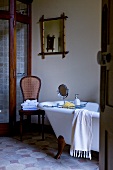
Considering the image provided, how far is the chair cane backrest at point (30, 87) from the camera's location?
4492 mm

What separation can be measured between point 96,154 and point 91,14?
2340 millimetres

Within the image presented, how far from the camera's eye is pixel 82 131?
9.95ft

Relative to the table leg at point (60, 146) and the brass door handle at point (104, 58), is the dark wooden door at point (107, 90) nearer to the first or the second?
the brass door handle at point (104, 58)

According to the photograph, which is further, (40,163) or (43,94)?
(43,94)

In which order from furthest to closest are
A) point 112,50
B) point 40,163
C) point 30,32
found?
point 30,32, point 40,163, point 112,50

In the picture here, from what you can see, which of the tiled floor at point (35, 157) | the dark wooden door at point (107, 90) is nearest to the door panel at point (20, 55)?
the tiled floor at point (35, 157)

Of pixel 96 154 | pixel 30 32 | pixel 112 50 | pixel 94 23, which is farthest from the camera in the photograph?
pixel 30 32

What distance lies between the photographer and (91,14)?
4.25m

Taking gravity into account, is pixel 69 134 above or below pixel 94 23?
below

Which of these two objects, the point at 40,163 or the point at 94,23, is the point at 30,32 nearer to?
the point at 94,23

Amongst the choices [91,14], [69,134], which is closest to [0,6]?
[91,14]

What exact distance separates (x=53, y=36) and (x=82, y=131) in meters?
Answer: 2.21

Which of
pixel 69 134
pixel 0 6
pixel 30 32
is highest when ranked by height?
pixel 0 6

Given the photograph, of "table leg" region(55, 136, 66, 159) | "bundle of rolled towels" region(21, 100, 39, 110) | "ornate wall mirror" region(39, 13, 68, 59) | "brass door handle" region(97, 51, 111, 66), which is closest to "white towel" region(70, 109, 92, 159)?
"table leg" region(55, 136, 66, 159)
